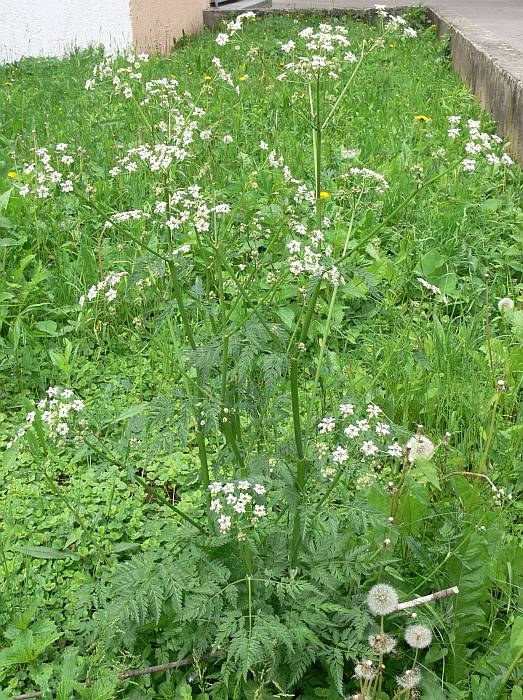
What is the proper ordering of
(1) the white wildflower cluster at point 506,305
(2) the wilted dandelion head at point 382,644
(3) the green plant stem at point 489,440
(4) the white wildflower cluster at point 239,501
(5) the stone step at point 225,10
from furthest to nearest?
(5) the stone step at point 225,10, (1) the white wildflower cluster at point 506,305, (3) the green plant stem at point 489,440, (4) the white wildflower cluster at point 239,501, (2) the wilted dandelion head at point 382,644

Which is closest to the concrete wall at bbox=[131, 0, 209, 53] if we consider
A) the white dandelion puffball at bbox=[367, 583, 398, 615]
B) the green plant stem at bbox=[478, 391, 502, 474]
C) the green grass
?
the green grass

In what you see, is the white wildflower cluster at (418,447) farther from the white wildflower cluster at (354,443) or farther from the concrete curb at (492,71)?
the concrete curb at (492,71)

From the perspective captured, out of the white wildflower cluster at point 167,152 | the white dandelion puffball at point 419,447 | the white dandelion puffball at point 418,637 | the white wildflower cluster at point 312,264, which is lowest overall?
the white dandelion puffball at point 418,637

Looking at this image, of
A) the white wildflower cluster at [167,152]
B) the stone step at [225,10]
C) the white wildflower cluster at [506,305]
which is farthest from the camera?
the stone step at [225,10]

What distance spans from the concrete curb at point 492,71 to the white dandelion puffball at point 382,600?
359 cm

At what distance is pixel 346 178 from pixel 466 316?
4.82 feet

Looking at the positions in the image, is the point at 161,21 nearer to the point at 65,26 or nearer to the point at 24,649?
the point at 65,26

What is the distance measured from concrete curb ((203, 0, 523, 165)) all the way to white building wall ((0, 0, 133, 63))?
2.38 m

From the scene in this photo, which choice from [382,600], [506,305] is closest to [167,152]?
[382,600]

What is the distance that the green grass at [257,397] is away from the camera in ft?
5.47

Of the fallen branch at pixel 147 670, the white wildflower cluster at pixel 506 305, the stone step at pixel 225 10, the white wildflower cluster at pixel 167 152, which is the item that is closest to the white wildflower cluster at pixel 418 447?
the fallen branch at pixel 147 670

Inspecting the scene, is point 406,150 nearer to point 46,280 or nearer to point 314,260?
point 46,280

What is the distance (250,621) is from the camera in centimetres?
152

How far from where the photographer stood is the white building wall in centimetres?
796
